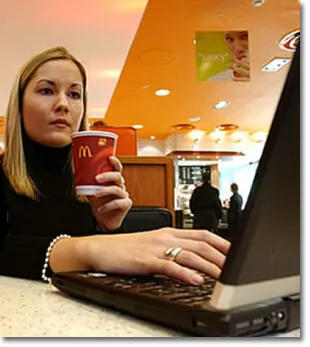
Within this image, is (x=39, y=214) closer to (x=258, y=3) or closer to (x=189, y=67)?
(x=258, y=3)

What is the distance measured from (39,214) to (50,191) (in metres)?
0.08

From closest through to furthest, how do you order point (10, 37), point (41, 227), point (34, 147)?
1. point (41, 227)
2. point (34, 147)
3. point (10, 37)

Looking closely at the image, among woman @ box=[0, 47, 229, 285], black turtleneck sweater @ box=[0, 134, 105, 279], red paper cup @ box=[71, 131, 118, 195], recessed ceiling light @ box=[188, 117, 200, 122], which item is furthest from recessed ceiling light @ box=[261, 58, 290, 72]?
red paper cup @ box=[71, 131, 118, 195]

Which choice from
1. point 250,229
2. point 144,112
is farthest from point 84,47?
point 250,229

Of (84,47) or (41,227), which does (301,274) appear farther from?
(84,47)

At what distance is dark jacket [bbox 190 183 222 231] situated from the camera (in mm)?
6188

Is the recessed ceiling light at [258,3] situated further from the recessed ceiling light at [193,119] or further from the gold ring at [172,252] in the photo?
the recessed ceiling light at [193,119]

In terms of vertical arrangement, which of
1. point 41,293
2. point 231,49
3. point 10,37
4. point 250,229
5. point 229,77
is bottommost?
point 41,293

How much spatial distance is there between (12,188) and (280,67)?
4272mm

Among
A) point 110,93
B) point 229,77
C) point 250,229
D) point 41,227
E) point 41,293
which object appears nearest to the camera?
point 250,229

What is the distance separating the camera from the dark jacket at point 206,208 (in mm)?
6188

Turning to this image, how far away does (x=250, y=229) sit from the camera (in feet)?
0.93

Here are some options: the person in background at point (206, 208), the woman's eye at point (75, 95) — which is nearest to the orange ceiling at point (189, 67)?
the woman's eye at point (75, 95)

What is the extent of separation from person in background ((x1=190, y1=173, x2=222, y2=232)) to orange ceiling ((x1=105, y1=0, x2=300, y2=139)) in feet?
4.08
